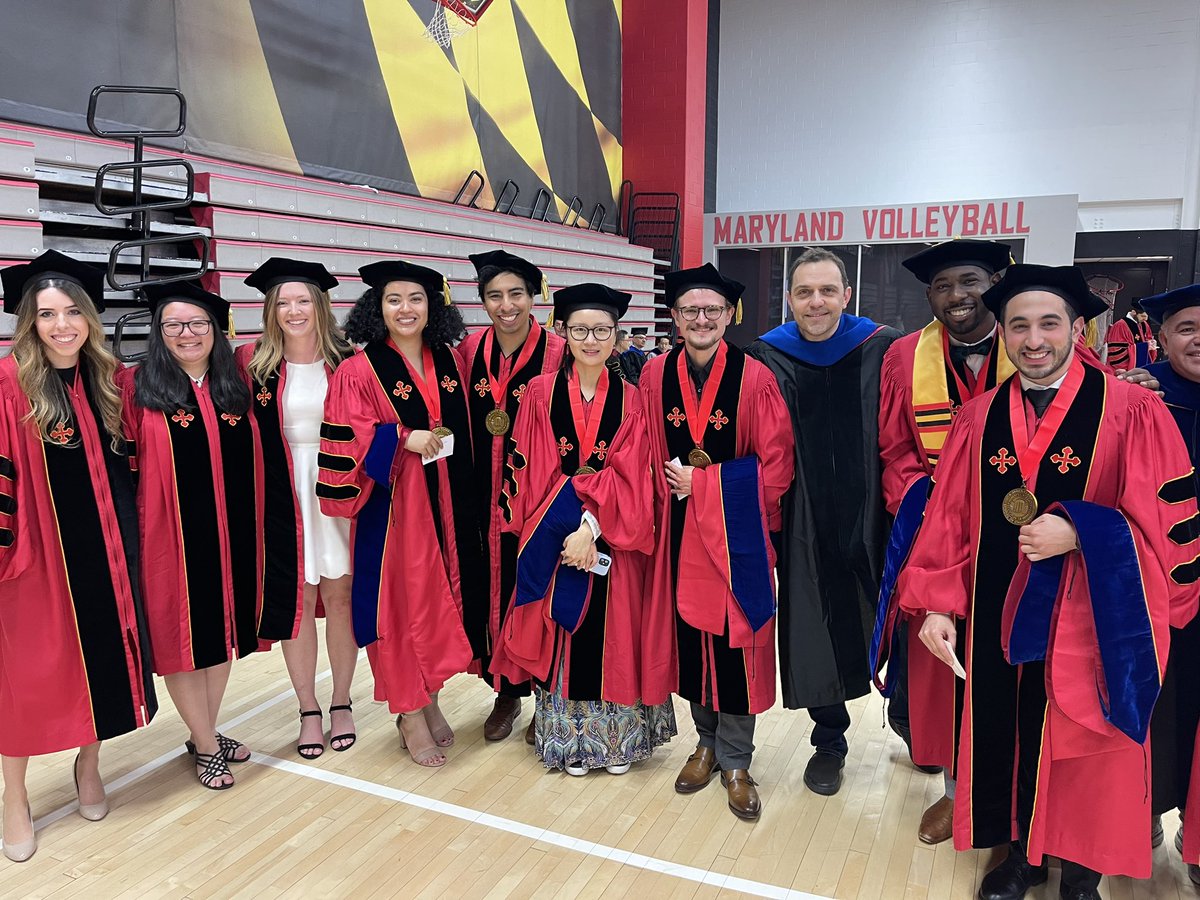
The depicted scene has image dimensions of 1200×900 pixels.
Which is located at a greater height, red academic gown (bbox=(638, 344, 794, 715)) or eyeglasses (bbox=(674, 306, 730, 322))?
eyeglasses (bbox=(674, 306, 730, 322))

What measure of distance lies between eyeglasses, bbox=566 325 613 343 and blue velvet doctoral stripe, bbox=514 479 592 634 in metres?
0.50

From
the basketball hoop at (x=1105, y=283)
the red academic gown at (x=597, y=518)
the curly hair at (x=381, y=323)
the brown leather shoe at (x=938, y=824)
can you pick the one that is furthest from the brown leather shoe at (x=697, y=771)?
the basketball hoop at (x=1105, y=283)

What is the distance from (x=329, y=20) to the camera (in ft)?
24.8

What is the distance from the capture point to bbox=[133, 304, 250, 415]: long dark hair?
2.83 m

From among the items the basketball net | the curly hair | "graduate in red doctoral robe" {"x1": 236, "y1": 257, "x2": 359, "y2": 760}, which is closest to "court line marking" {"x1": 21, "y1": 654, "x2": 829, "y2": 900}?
"graduate in red doctoral robe" {"x1": 236, "y1": 257, "x2": 359, "y2": 760}

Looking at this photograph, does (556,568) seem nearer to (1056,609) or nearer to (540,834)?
(540,834)

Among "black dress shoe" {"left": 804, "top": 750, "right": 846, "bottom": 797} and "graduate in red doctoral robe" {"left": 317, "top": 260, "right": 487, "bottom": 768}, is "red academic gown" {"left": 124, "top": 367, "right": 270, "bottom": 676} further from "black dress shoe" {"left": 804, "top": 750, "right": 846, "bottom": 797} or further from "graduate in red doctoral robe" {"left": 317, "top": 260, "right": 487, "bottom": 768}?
"black dress shoe" {"left": 804, "top": 750, "right": 846, "bottom": 797}

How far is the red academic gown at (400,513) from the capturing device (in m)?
3.00

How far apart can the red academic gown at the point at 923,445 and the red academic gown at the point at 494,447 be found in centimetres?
124

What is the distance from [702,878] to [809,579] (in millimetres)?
1016

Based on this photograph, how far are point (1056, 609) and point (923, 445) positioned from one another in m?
0.67

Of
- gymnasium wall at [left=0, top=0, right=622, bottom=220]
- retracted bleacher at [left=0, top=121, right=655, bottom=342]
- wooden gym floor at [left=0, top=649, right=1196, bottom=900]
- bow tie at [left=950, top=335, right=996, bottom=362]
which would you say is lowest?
wooden gym floor at [left=0, top=649, right=1196, bottom=900]

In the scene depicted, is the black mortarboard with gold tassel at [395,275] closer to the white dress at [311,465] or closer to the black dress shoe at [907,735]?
the white dress at [311,465]

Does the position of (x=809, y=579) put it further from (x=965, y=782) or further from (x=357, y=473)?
(x=357, y=473)
